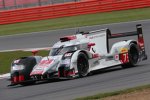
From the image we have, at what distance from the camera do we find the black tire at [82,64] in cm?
1407

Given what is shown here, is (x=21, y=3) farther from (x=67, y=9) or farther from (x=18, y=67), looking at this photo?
(x=18, y=67)

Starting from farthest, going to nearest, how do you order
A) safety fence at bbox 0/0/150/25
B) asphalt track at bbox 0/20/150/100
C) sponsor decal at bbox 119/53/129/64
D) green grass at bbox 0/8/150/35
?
safety fence at bbox 0/0/150/25
green grass at bbox 0/8/150/35
sponsor decal at bbox 119/53/129/64
asphalt track at bbox 0/20/150/100

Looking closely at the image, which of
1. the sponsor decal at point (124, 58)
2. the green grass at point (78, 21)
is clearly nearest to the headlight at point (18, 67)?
the sponsor decal at point (124, 58)

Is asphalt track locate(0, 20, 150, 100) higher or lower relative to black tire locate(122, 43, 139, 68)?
lower

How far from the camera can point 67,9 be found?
3506 centimetres

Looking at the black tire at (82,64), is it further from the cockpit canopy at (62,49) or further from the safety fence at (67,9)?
the safety fence at (67,9)

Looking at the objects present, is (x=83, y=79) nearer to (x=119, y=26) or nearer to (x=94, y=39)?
(x=94, y=39)

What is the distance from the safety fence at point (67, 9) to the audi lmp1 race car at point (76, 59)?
17590 mm

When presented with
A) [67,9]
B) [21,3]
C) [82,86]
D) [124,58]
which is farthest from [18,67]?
[21,3]

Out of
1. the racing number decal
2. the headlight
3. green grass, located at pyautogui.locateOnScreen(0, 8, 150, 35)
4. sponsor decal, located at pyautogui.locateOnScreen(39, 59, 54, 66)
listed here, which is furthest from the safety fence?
sponsor decal, located at pyautogui.locateOnScreen(39, 59, 54, 66)

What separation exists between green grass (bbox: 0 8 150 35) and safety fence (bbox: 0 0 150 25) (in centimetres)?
31

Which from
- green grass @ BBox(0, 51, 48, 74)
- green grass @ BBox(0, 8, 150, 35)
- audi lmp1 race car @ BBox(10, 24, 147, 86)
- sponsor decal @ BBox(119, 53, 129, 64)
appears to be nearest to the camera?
audi lmp1 race car @ BBox(10, 24, 147, 86)

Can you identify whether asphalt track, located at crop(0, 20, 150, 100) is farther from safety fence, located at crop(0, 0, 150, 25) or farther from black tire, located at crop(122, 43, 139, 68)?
safety fence, located at crop(0, 0, 150, 25)

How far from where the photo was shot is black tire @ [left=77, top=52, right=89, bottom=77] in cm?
1407
